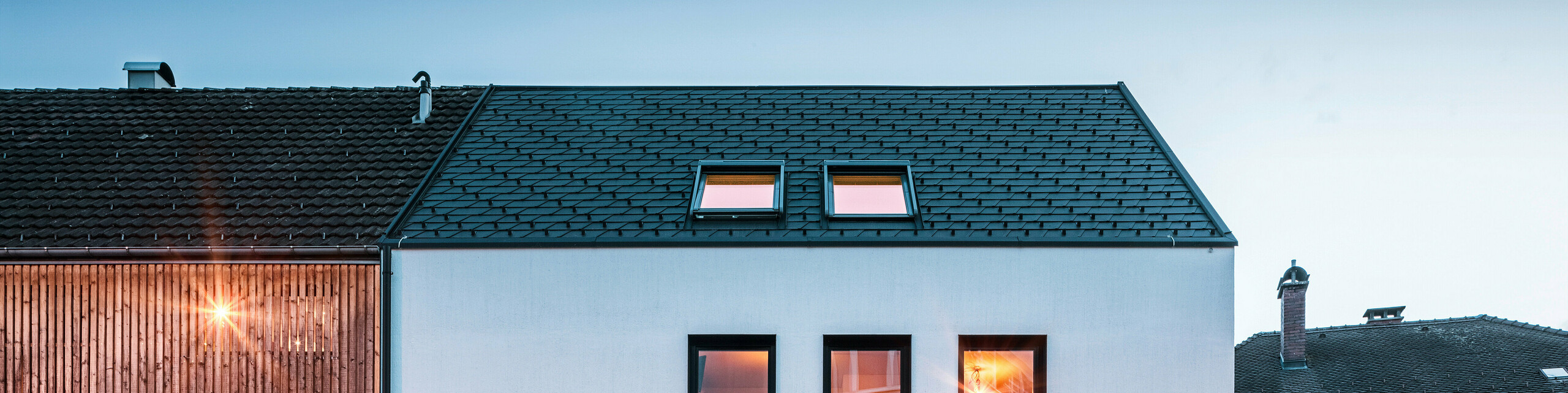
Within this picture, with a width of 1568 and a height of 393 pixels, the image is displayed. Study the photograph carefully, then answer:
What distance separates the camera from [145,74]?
10336 millimetres

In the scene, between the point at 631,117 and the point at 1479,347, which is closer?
the point at 631,117

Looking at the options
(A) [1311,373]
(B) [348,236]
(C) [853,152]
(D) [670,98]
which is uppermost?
(D) [670,98]

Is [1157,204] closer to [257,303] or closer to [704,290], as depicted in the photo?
[704,290]

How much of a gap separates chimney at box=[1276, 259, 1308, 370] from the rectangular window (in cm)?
1301

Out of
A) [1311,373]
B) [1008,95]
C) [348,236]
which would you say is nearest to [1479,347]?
[1311,373]

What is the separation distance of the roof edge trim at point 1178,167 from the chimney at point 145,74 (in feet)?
37.5

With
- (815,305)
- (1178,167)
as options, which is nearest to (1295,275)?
(1178,167)

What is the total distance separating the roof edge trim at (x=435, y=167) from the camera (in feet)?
24.2

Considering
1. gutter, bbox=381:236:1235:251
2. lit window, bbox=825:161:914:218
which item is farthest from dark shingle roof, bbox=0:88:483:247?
lit window, bbox=825:161:914:218

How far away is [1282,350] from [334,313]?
60.5 ft

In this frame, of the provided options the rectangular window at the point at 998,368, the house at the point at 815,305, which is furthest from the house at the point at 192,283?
the rectangular window at the point at 998,368

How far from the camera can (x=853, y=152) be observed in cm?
866

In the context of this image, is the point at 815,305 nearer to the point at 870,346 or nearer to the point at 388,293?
the point at 870,346

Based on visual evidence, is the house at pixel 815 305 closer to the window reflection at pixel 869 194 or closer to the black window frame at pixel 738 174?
the black window frame at pixel 738 174
